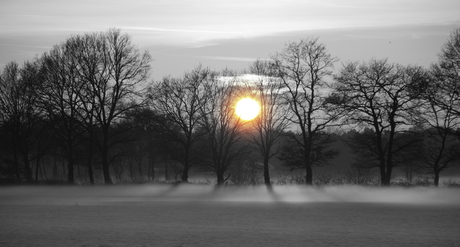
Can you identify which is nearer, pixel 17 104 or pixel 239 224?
pixel 239 224

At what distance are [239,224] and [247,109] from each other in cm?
3137

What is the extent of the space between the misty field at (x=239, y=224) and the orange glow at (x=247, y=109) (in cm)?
1928

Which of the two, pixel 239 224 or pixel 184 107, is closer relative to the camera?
pixel 239 224

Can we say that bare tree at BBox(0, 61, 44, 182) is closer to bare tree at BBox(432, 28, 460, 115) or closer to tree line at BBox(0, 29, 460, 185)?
tree line at BBox(0, 29, 460, 185)

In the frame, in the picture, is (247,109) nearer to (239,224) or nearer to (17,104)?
(17,104)

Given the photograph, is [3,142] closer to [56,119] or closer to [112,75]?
[56,119]

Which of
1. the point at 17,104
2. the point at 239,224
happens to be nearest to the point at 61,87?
the point at 17,104

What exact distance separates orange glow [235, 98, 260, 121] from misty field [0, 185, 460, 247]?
63.2 feet

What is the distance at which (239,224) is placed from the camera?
21.3 m

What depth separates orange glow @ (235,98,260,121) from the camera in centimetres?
5110

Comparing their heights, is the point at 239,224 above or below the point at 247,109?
below

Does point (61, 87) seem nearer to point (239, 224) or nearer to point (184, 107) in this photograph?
point (184, 107)

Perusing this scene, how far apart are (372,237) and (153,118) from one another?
34.2m

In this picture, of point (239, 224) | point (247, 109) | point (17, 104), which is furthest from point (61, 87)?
point (239, 224)
